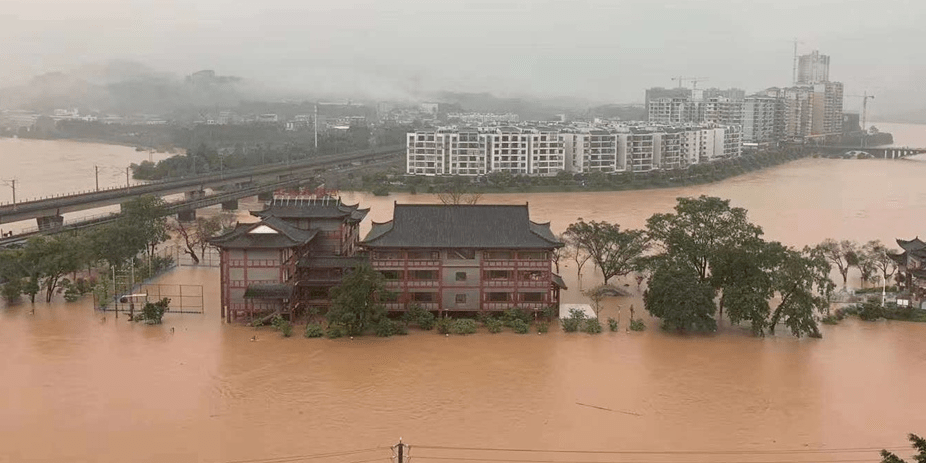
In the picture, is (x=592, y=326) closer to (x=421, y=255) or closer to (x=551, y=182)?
(x=421, y=255)

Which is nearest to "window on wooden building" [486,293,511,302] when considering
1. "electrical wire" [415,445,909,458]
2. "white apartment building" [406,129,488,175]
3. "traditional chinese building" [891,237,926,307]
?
"electrical wire" [415,445,909,458]

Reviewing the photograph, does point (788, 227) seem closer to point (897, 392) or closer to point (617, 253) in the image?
point (617, 253)

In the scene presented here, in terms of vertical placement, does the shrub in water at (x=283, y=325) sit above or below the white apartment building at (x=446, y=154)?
below

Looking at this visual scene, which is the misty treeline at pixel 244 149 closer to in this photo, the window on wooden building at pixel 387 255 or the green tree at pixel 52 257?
the green tree at pixel 52 257

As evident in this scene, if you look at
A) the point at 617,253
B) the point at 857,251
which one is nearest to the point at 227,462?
the point at 617,253

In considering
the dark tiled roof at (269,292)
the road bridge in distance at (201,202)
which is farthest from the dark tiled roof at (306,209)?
the road bridge in distance at (201,202)

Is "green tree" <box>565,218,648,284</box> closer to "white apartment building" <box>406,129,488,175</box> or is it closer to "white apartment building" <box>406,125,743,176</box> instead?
"white apartment building" <box>406,125,743,176</box>
